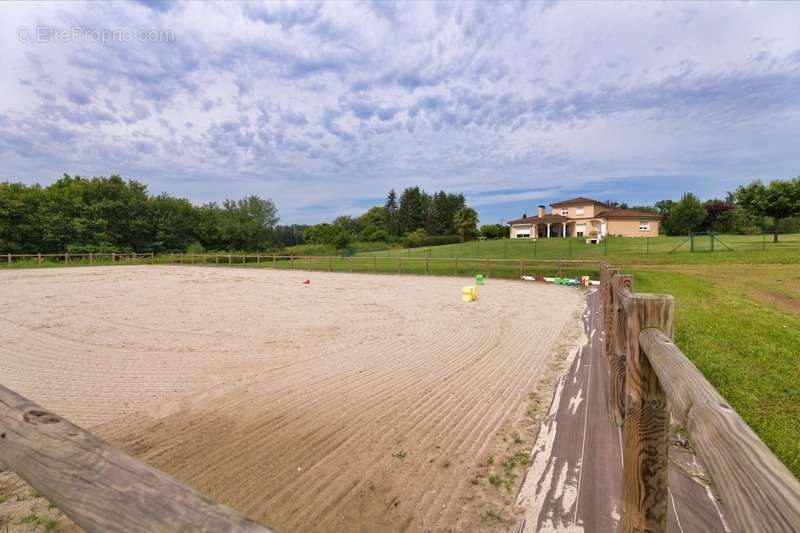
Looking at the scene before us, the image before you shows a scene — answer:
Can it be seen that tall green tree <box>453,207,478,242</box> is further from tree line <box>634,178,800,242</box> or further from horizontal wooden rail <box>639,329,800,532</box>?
horizontal wooden rail <box>639,329,800,532</box>

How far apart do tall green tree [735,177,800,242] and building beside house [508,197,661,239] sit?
11832mm

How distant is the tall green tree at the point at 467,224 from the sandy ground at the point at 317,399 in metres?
58.8

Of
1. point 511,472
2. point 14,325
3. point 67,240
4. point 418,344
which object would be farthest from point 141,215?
point 511,472

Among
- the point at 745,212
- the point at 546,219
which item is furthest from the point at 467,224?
the point at 745,212

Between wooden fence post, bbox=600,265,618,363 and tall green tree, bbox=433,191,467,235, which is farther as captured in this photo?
tall green tree, bbox=433,191,467,235

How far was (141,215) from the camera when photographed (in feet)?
179

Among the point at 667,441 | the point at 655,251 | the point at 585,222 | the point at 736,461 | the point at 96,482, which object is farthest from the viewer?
the point at 585,222

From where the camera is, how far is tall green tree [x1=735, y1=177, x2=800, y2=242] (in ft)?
98.2

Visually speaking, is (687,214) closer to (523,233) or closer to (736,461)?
(523,233)

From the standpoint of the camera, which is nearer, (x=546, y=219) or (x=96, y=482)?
(x=96, y=482)

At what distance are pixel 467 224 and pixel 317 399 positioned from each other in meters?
65.2

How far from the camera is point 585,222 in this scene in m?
48.5

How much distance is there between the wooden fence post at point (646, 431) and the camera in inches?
68.7

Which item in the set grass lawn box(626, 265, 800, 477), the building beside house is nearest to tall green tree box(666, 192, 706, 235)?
the building beside house
